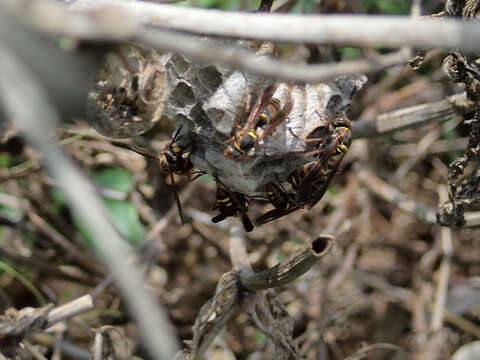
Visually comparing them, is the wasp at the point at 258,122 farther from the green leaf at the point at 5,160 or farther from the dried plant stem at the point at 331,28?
the green leaf at the point at 5,160

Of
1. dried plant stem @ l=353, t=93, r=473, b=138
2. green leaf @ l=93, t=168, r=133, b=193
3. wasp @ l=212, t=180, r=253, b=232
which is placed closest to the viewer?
wasp @ l=212, t=180, r=253, b=232

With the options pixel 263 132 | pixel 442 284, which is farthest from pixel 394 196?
pixel 263 132

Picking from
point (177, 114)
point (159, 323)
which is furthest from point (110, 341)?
point (159, 323)

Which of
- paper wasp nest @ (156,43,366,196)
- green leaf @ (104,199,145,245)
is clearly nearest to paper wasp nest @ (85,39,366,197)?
paper wasp nest @ (156,43,366,196)

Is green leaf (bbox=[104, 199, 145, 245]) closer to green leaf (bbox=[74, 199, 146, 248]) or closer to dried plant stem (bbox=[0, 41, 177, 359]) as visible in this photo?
green leaf (bbox=[74, 199, 146, 248])

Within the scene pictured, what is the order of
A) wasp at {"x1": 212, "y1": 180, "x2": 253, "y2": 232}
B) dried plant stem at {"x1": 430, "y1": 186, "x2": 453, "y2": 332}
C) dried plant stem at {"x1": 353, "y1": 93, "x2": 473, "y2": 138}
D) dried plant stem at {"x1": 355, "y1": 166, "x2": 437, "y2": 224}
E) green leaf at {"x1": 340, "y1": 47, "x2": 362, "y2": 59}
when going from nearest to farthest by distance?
wasp at {"x1": 212, "y1": 180, "x2": 253, "y2": 232} → dried plant stem at {"x1": 353, "y1": 93, "x2": 473, "y2": 138} → dried plant stem at {"x1": 355, "y1": 166, "x2": 437, "y2": 224} → dried plant stem at {"x1": 430, "y1": 186, "x2": 453, "y2": 332} → green leaf at {"x1": 340, "y1": 47, "x2": 362, "y2": 59}
